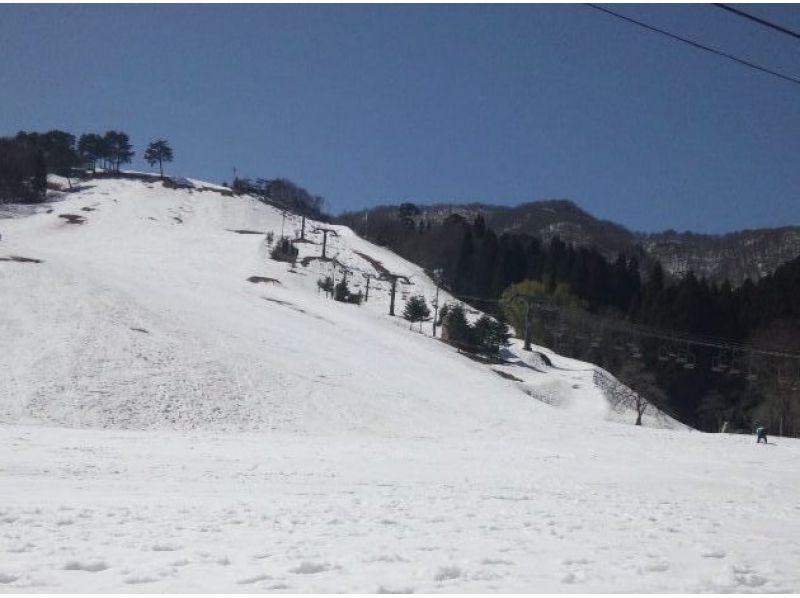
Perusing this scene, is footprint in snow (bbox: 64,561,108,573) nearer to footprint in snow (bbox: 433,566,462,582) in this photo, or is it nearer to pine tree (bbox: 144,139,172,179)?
footprint in snow (bbox: 433,566,462,582)

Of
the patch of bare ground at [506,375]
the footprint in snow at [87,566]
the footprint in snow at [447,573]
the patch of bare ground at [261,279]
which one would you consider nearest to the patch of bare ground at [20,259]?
the patch of bare ground at [261,279]

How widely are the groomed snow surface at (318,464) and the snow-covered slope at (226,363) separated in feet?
0.64

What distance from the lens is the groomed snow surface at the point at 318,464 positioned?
30.5 ft

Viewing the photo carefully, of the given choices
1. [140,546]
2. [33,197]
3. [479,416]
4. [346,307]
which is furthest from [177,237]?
[140,546]

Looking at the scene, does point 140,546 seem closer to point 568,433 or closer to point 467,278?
point 568,433

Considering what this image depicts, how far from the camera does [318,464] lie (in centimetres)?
2195

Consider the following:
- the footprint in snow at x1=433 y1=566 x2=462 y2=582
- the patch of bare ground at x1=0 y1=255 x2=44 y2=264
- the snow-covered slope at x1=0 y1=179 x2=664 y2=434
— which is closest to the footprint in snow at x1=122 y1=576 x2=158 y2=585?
the footprint in snow at x1=433 y1=566 x2=462 y2=582

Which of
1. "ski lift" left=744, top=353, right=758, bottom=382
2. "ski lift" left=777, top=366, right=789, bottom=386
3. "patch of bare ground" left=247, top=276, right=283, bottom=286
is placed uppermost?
"patch of bare ground" left=247, top=276, right=283, bottom=286

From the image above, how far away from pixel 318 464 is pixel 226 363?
18656 millimetres

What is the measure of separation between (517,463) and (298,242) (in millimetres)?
96635

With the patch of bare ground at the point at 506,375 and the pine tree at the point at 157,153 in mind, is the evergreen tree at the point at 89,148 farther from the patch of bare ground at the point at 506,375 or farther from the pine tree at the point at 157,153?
the patch of bare ground at the point at 506,375

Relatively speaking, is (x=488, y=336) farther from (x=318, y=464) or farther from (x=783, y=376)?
(x=318, y=464)

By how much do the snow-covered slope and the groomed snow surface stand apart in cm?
19

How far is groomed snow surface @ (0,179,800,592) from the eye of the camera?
9289 mm
